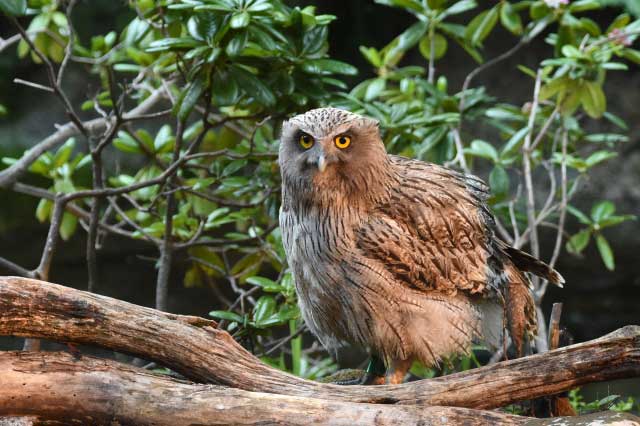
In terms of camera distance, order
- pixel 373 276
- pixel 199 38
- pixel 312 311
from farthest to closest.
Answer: pixel 199 38 → pixel 312 311 → pixel 373 276

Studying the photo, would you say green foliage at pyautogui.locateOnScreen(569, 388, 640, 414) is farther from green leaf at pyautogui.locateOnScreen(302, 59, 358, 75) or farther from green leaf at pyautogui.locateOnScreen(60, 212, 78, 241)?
green leaf at pyautogui.locateOnScreen(60, 212, 78, 241)

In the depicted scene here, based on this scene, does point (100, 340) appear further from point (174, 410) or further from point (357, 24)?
point (357, 24)

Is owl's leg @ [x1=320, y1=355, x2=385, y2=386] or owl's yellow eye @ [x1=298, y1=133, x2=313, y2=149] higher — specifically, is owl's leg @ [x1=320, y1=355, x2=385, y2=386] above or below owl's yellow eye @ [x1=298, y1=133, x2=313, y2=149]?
below

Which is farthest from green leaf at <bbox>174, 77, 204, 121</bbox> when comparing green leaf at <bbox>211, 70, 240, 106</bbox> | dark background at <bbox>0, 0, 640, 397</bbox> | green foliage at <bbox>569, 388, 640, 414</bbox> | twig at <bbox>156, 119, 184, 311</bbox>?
dark background at <bbox>0, 0, 640, 397</bbox>

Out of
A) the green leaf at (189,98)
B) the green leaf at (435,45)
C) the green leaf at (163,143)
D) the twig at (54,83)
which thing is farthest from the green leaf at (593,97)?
the twig at (54,83)

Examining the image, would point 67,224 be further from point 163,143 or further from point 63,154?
point 163,143

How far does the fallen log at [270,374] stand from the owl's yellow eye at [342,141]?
0.75 meters

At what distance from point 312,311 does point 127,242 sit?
4174mm

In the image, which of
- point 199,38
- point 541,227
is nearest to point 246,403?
point 199,38

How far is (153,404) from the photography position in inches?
83.3

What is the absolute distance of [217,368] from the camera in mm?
2266

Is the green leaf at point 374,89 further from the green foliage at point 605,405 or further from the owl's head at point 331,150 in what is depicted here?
the green foliage at point 605,405

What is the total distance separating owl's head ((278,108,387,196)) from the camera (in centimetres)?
258

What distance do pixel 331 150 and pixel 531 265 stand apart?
0.97m
